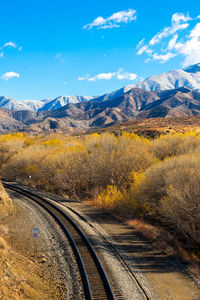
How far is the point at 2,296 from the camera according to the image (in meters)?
7.23

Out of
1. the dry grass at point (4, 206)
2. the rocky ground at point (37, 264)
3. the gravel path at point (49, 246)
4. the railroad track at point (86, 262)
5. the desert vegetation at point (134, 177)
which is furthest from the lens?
the dry grass at point (4, 206)

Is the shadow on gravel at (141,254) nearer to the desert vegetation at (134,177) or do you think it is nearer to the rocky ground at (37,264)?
the desert vegetation at (134,177)

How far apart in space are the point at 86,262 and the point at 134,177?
38.4ft

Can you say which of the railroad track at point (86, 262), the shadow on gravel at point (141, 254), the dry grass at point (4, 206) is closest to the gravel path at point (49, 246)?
the railroad track at point (86, 262)

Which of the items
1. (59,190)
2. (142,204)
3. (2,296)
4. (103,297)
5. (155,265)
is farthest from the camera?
(59,190)

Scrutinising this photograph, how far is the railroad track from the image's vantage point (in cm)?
852

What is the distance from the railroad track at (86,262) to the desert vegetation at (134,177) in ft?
17.7

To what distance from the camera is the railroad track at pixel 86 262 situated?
8.52 metres

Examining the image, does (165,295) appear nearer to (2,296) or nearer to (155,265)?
(155,265)

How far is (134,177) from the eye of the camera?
21.1 metres

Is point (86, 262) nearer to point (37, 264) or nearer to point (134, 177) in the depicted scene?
point (37, 264)

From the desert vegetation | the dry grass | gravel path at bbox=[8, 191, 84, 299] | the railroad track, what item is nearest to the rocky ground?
gravel path at bbox=[8, 191, 84, 299]

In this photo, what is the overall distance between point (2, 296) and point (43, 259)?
152 inches

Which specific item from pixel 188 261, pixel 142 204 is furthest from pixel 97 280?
pixel 142 204
